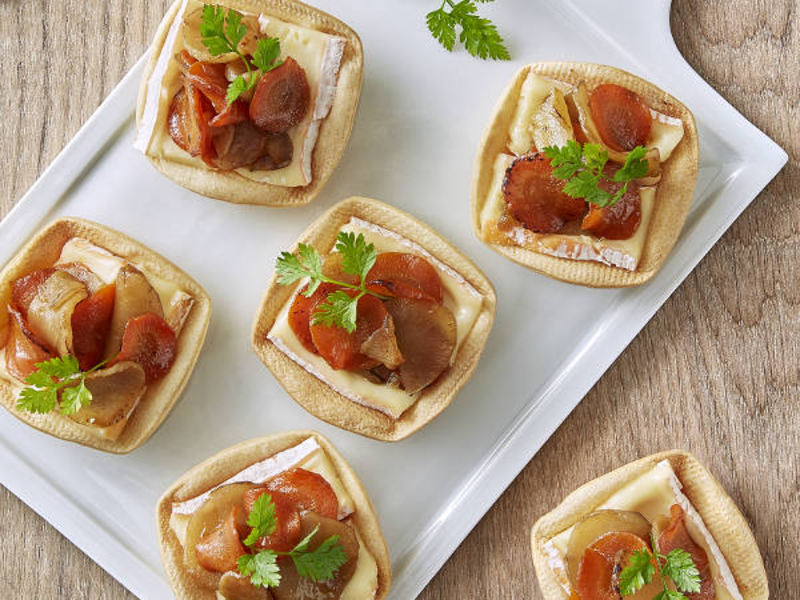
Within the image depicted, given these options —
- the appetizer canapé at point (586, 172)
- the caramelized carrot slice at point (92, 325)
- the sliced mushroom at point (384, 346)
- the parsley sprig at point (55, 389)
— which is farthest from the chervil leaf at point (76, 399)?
the appetizer canapé at point (586, 172)

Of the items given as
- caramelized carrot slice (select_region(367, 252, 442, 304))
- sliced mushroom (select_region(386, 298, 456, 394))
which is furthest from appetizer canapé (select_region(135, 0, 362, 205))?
sliced mushroom (select_region(386, 298, 456, 394))

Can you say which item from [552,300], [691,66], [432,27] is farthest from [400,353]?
[691,66]

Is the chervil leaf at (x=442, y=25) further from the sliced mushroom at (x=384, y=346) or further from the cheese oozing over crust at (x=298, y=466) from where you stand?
the cheese oozing over crust at (x=298, y=466)

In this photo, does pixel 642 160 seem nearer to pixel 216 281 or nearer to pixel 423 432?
pixel 423 432

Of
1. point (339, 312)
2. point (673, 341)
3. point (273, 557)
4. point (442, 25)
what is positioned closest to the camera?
point (273, 557)

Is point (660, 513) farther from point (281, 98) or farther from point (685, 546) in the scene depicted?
point (281, 98)

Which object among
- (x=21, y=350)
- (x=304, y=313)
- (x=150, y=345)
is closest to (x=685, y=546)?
(x=304, y=313)
